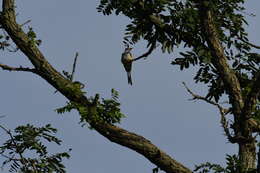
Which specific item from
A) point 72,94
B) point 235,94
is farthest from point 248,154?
point 72,94

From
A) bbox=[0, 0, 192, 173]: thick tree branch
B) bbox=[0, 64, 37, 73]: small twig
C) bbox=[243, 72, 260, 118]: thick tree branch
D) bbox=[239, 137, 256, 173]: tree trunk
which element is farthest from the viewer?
bbox=[0, 64, 37, 73]: small twig

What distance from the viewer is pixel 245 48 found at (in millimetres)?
10664

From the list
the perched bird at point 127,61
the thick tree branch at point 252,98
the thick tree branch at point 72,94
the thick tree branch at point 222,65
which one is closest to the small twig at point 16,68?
the thick tree branch at point 72,94

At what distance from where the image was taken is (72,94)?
9945mm

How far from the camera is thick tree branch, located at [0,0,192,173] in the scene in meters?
9.55

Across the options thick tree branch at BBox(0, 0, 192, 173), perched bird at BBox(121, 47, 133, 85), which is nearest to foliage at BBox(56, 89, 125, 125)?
thick tree branch at BBox(0, 0, 192, 173)

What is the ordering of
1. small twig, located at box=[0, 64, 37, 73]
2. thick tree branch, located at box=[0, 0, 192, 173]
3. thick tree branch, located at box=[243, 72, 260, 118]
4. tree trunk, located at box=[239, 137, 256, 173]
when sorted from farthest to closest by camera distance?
small twig, located at box=[0, 64, 37, 73]
thick tree branch, located at box=[0, 0, 192, 173]
tree trunk, located at box=[239, 137, 256, 173]
thick tree branch, located at box=[243, 72, 260, 118]

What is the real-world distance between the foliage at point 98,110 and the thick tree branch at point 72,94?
0.09m

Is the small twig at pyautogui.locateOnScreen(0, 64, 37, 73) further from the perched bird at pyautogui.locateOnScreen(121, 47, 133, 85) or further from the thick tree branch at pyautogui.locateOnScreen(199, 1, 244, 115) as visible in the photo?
the perched bird at pyautogui.locateOnScreen(121, 47, 133, 85)

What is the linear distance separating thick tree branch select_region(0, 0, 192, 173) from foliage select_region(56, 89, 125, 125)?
0.30 feet

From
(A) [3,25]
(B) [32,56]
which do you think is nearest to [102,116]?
(B) [32,56]

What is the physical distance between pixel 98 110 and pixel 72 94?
19.9 inches

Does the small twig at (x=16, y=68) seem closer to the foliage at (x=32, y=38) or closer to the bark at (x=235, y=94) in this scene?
the foliage at (x=32, y=38)

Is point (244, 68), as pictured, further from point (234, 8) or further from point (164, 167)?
point (164, 167)
